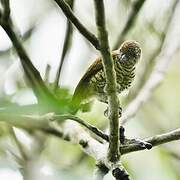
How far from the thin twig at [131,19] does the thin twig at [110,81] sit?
1.13 meters

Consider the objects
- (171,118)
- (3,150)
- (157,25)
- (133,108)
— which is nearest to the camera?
(3,150)

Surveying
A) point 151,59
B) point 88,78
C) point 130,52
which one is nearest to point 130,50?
point 130,52

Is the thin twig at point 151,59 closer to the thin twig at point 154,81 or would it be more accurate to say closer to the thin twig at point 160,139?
the thin twig at point 154,81

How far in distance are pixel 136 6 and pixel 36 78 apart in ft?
2.52

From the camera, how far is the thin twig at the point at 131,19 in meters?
2.82

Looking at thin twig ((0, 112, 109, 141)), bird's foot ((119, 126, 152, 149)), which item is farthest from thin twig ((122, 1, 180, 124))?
bird's foot ((119, 126, 152, 149))

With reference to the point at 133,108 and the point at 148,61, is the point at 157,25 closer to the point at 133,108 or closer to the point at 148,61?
the point at 148,61

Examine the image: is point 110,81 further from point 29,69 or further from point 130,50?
point 130,50

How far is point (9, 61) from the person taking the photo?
2.76 metres

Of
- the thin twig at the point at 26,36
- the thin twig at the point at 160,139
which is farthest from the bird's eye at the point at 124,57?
the thin twig at the point at 160,139

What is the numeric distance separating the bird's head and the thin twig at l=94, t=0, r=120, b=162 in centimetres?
117

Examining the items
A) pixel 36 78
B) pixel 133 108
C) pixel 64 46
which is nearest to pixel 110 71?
pixel 36 78

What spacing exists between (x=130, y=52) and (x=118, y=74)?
0.14 meters

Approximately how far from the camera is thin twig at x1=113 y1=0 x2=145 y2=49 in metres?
Result: 2.82
